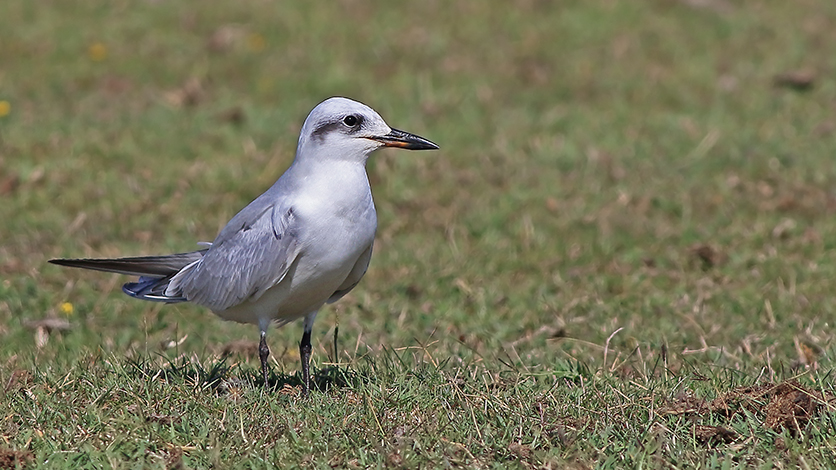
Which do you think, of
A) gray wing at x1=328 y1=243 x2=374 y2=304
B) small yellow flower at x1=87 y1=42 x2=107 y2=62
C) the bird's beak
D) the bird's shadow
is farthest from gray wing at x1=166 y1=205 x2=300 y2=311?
small yellow flower at x1=87 y1=42 x2=107 y2=62

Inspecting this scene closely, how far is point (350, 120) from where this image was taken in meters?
5.39

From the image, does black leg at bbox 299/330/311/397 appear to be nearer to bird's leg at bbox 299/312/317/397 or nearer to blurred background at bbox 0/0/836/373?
bird's leg at bbox 299/312/317/397

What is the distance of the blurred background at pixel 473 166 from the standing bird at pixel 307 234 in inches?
26.9

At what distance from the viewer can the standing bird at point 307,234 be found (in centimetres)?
527

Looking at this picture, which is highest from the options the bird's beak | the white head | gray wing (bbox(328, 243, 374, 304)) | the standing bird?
the white head

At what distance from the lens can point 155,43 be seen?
458 inches

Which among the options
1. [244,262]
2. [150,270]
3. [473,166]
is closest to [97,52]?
[473,166]

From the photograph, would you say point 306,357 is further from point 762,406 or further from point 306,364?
point 762,406

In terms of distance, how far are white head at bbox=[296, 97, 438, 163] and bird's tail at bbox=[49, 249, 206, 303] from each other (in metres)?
1.11

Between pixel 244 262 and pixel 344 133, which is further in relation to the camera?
pixel 244 262

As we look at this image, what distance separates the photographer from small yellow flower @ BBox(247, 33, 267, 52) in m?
11.7

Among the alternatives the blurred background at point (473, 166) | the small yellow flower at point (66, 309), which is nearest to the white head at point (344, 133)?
the blurred background at point (473, 166)

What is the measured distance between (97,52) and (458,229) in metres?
4.86

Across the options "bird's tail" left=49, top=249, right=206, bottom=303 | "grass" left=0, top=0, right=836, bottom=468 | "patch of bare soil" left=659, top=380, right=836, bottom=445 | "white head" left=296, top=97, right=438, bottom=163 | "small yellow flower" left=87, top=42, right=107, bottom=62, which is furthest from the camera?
"small yellow flower" left=87, top=42, right=107, bottom=62
